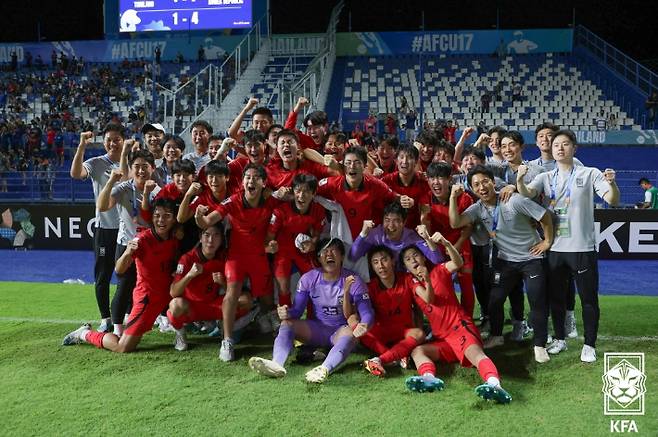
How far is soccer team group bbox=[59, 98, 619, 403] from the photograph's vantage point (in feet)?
15.9

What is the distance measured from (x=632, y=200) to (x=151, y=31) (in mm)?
18392

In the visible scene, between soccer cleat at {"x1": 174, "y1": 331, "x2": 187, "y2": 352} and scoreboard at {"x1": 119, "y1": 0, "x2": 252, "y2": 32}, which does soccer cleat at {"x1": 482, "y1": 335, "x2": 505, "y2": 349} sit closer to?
soccer cleat at {"x1": 174, "y1": 331, "x2": 187, "y2": 352}

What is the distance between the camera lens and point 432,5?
85.9ft

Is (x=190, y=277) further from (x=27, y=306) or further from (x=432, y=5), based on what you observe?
(x=432, y=5)

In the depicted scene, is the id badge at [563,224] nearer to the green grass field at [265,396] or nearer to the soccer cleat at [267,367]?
the green grass field at [265,396]

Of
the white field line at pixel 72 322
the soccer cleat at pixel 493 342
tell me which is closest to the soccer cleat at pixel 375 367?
the soccer cleat at pixel 493 342

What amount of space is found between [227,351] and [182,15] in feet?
67.8

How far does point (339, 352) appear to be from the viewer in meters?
4.66

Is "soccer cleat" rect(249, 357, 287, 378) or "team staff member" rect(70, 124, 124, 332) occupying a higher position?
"team staff member" rect(70, 124, 124, 332)

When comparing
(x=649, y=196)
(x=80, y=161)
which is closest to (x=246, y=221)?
(x=80, y=161)

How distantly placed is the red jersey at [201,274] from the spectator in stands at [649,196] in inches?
351

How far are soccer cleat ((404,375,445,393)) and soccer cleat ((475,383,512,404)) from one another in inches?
12.8

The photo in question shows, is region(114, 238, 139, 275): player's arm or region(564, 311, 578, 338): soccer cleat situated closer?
region(114, 238, 139, 275): player's arm

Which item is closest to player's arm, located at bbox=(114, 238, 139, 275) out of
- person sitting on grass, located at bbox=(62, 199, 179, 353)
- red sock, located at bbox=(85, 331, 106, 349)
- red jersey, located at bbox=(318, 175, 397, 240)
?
person sitting on grass, located at bbox=(62, 199, 179, 353)
